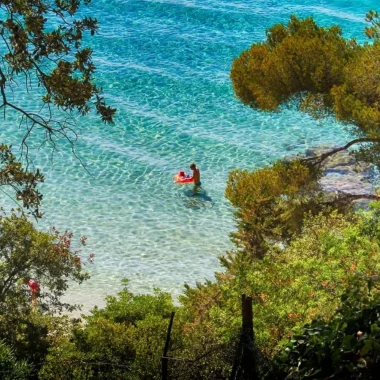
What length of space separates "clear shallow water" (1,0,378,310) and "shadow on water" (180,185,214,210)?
47mm

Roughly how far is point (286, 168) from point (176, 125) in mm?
9741

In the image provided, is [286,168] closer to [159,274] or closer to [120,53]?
[159,274]

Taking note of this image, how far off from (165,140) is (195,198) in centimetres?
A: 367

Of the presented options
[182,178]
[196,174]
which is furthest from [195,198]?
[182,178]

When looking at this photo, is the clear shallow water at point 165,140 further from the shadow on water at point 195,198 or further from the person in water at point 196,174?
the person in water at point 196,174

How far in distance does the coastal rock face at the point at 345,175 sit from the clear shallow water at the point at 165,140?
Answer: 1.45 m

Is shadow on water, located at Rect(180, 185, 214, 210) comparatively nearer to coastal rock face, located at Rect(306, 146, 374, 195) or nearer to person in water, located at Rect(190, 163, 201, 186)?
person in water, located at Rect(190, 163, 201, 186)

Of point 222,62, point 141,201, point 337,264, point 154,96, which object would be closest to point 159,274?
point 141,201

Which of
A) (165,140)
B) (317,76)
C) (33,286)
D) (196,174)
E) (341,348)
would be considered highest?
(165,140)

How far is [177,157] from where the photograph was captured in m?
21.6

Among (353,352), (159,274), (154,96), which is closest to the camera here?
(353,352)

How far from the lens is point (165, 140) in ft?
74.0

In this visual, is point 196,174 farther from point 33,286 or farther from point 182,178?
point 33,286

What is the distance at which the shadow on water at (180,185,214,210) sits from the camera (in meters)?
19.1
